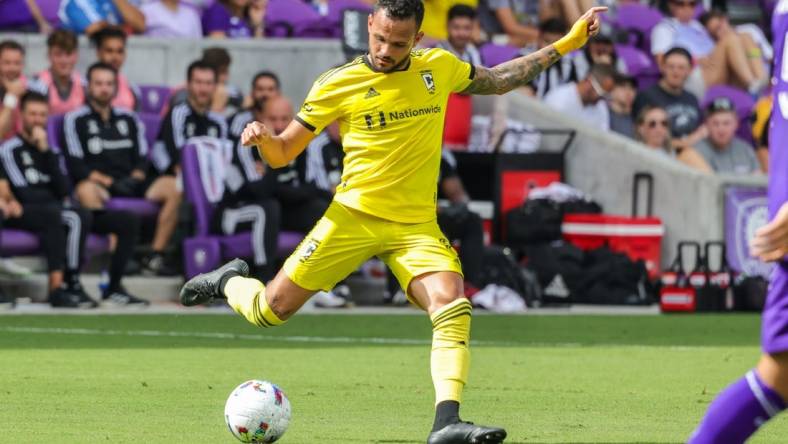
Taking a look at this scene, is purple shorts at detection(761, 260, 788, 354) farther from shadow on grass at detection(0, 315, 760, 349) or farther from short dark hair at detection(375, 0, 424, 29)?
A: shadow on grass at detection(0, 315, 760, 349)

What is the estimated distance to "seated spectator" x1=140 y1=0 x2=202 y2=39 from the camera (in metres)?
18.6

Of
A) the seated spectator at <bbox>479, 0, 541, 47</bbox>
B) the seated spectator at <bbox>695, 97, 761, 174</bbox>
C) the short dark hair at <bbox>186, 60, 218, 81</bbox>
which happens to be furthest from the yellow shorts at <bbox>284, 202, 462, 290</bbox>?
the seated spectator at <bbox>479, 0, 541, 47</bbox>

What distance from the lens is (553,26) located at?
1961cm

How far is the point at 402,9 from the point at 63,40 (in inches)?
358

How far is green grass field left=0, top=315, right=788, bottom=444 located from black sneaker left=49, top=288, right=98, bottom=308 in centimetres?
73

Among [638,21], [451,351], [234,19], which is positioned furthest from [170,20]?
[451,351]

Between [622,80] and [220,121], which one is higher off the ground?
[622,80]

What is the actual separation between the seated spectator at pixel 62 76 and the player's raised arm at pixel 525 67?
8545 mm

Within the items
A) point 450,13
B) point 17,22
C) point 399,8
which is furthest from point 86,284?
point 399,8

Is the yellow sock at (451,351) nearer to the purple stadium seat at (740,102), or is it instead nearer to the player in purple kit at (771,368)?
the player in purple kit at (771,368)

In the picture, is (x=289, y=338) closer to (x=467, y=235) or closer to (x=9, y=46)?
(x=467, y=235)

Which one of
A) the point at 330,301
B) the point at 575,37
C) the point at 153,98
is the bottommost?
the point at 330,301

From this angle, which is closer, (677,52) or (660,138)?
(660,138)

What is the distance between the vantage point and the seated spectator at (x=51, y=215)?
15297mm
